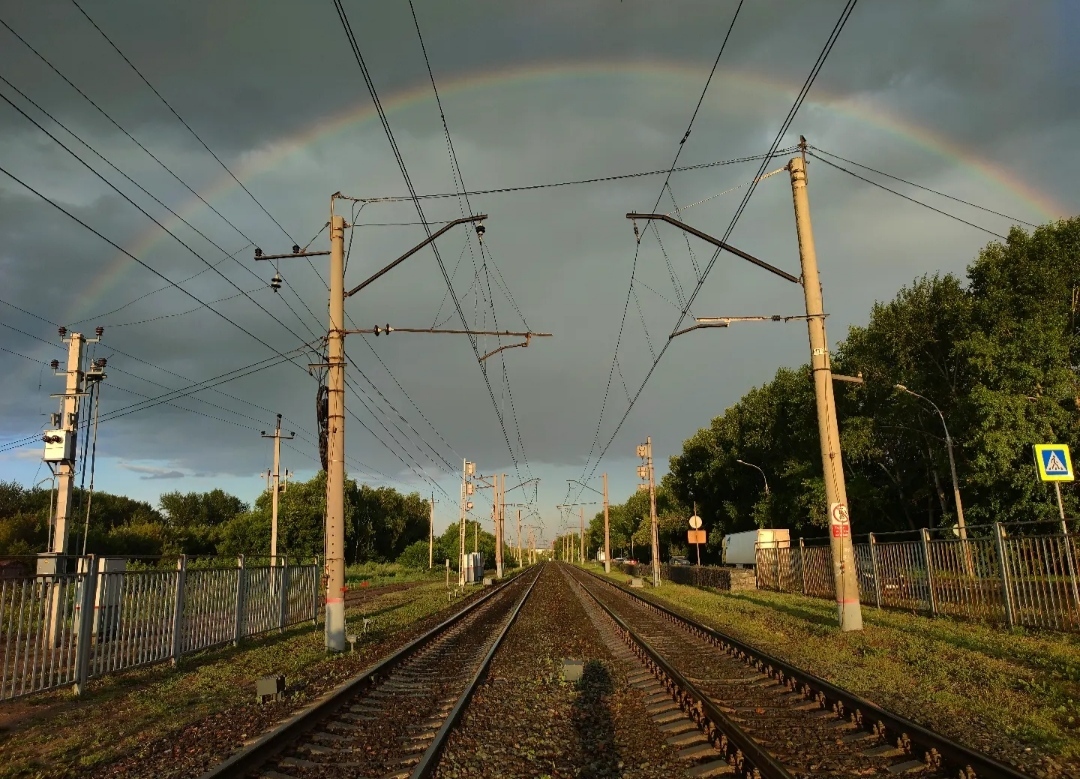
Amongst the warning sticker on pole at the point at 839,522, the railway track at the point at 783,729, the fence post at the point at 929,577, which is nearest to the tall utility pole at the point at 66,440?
the railway track at the point at 783,729

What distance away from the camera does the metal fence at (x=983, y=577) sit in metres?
13.7

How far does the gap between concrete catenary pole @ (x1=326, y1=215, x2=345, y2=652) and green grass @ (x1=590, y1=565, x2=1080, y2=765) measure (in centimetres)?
866

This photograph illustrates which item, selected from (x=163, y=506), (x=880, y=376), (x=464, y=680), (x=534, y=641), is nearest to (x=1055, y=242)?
(x=880, y=376)

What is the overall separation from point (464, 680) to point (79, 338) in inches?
652

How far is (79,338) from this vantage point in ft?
69.7

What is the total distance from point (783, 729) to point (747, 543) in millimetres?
52154

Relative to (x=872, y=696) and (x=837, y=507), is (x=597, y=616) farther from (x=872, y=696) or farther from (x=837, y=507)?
(x=872, y=696)

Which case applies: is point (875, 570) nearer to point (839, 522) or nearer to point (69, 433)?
point (839, 522)

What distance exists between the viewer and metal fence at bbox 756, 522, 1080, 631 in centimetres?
1370

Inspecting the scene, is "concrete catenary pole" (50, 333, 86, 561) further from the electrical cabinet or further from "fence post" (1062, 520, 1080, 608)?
"fence post" (1062, 520, 1080, 608)

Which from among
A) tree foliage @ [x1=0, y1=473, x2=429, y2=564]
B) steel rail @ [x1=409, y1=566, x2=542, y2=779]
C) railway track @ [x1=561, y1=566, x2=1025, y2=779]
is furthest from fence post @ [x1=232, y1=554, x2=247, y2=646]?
tree foliage @ [x1=0, y1=473, x2=429, y2=564]

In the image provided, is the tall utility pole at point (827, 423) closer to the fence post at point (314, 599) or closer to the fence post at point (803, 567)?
the fence post at point (803, 567)

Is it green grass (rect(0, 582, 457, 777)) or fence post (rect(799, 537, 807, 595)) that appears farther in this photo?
fence post (rect(799, 537, 807, 595))

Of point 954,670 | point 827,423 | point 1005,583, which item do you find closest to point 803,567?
point 827,423
